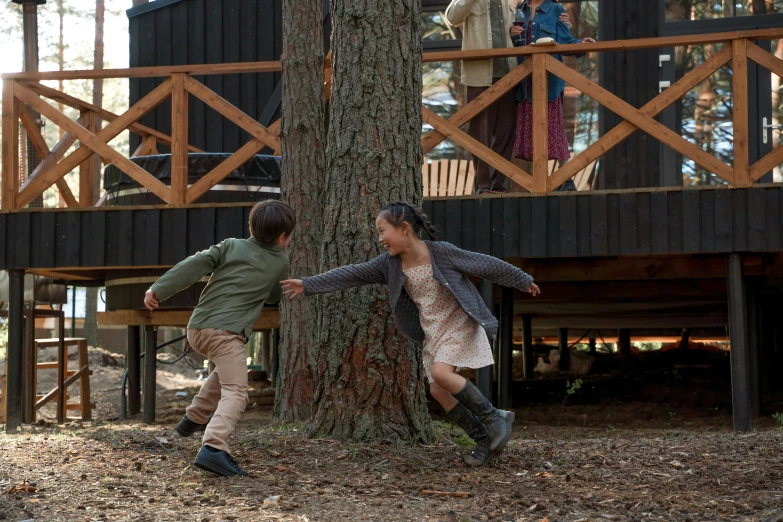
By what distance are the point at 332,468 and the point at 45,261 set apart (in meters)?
4.84

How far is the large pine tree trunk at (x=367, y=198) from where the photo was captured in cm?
486

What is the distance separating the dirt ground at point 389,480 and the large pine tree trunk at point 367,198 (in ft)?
0.72

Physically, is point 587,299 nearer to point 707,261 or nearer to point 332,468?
point 707,261

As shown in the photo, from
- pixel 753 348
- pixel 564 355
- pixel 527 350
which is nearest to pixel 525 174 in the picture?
pixel 753 348

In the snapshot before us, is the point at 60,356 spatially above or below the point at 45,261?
below

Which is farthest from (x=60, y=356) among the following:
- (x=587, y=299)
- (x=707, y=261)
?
(x=707, y=261)

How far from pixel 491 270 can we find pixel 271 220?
1080 mm

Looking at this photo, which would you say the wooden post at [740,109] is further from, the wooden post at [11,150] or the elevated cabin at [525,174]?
the wooden post at [11,150]

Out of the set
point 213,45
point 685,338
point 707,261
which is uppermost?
point 213,45

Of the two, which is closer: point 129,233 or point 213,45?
point 129,233

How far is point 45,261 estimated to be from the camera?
327 inches

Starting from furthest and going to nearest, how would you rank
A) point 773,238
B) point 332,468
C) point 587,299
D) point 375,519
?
point 587,299
point 773,238
point 332,468
point 375,519

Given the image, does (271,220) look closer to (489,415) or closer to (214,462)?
(214,462)

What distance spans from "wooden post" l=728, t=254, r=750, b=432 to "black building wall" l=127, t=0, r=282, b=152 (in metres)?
5.99
